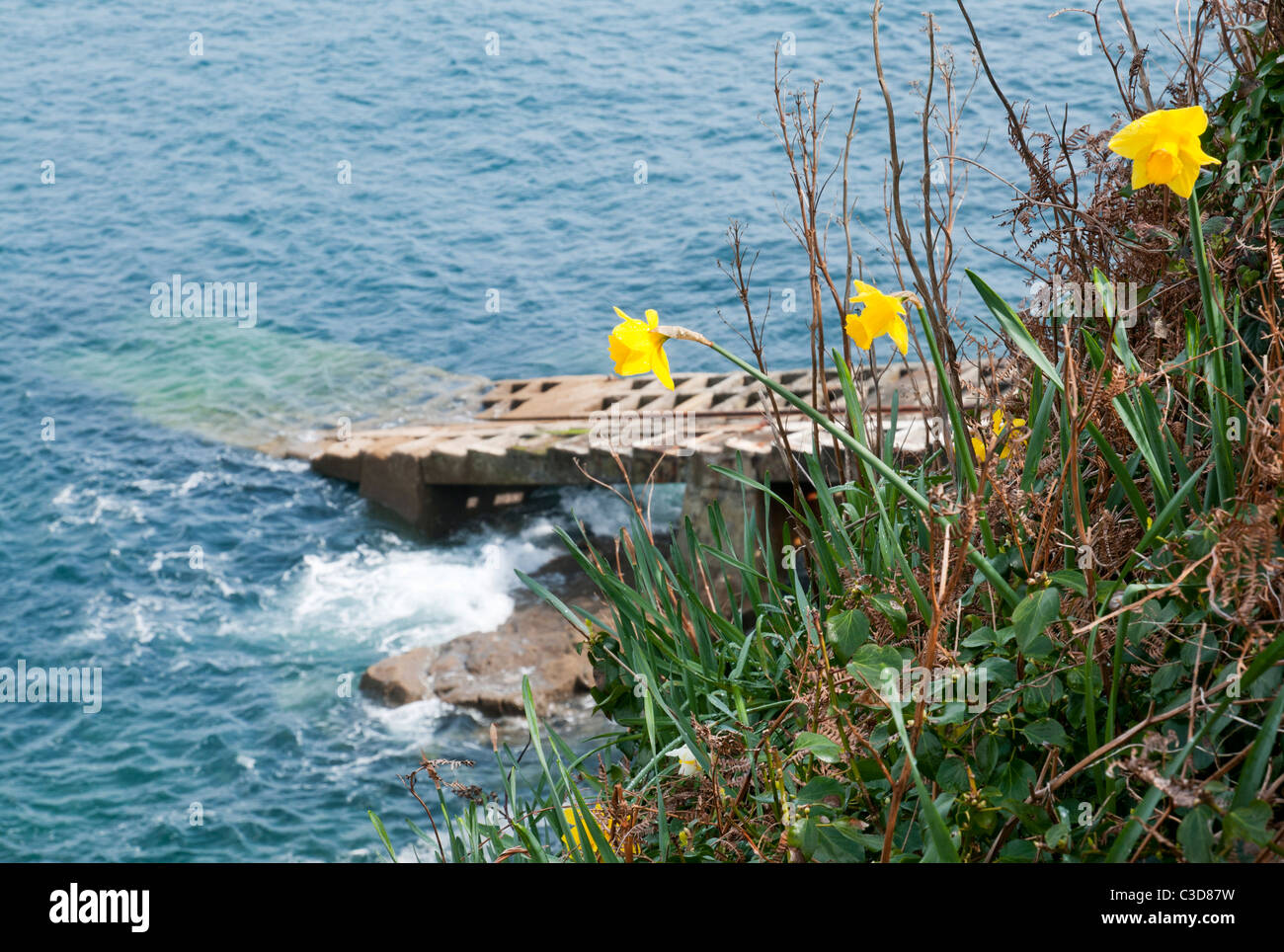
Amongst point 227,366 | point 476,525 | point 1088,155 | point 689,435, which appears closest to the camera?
point 1088,155

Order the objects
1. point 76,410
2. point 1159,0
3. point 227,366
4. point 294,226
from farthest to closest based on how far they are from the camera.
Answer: point 1159,0
point 294,226
point 227,366
point 76,410

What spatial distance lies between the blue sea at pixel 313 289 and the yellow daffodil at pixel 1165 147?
0.49m

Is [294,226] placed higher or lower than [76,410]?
higher

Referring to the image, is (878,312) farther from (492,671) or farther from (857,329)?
(492,671)

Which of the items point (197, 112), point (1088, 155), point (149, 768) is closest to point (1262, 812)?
point (1088, 155)

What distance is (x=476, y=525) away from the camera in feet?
44.4

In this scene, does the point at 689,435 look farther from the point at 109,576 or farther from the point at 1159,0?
the point at 1159,0

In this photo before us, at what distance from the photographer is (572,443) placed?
11148 mm

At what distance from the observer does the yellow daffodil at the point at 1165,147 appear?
61.3 inches

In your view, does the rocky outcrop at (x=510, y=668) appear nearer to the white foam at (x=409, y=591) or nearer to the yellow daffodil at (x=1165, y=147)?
the white foam at (x=409, y=591)

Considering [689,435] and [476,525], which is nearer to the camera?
[689,435]

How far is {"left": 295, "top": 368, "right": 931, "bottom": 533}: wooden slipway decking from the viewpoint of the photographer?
950 cm

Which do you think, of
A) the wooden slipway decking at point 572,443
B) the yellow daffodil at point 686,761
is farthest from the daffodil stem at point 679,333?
the wooden slipway decking at point 572,443
